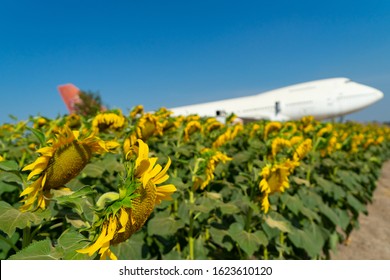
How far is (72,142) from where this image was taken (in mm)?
1167

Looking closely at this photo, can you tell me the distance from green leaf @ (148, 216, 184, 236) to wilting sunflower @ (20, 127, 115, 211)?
114 centimetres

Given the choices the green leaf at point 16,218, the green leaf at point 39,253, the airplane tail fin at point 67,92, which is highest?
the airplane tail fin at point 67,92

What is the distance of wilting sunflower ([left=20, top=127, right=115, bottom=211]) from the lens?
3.69ft

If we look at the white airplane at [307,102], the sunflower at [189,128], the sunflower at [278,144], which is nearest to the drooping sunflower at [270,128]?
the sunflower at [189,128]

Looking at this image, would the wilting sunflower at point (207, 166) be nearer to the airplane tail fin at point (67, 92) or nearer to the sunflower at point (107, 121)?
the sunflower at point (107, 121)

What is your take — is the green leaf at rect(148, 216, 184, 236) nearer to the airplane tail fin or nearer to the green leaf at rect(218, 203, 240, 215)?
the green leaf at rect(218, 203, 240, 215)

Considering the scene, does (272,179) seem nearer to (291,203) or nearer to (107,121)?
(291,203)

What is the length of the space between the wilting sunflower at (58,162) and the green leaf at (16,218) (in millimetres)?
25

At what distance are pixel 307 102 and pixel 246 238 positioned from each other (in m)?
37.9

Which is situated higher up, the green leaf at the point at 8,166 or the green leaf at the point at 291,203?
the green leaf at the point at 8,166

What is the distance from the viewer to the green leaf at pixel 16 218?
1.09m

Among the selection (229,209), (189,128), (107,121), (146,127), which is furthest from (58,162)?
(189,128)
